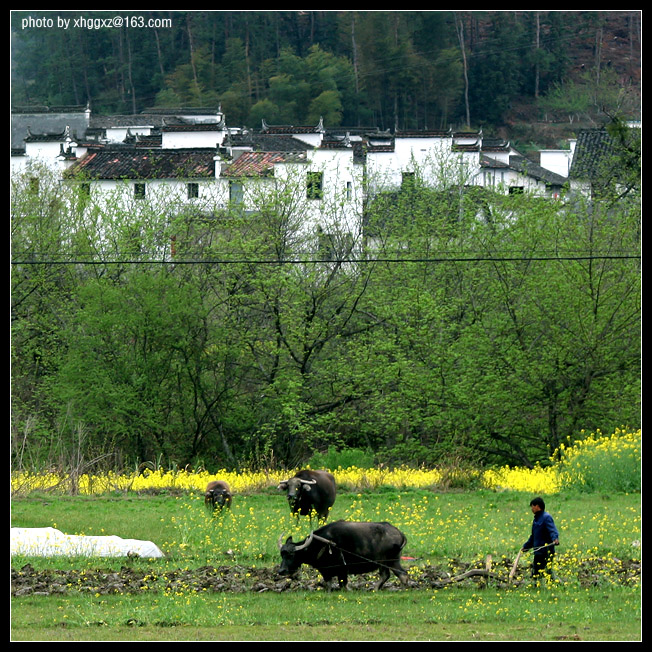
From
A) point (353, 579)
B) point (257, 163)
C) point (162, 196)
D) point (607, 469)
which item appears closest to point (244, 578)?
point (353, 579)

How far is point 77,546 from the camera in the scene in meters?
17.3

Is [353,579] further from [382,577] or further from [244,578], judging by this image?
[244,578]

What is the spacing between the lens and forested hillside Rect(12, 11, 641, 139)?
2175 inches

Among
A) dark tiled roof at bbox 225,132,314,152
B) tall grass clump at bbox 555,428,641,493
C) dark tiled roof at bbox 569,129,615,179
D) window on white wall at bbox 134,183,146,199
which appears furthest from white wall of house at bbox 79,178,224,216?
tall grass clump at bbox 555,428,641,493

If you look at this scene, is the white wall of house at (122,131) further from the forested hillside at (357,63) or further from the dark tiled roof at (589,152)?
the dark tiled roof at (589,152)

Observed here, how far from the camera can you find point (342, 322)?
36.2m

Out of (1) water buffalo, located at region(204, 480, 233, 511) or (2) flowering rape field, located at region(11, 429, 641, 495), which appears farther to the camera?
(2) flowering rape field, located at region(11, 429, 641, 495)

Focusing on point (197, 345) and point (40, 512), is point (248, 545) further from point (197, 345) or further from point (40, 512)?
point (197, 345)

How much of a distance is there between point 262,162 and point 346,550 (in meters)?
32.4

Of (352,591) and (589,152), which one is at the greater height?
(589,152)

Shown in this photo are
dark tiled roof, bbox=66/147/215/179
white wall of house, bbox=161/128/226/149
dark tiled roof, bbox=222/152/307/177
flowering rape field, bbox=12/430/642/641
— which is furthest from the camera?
white wall of house, bbox=161/128/226/149

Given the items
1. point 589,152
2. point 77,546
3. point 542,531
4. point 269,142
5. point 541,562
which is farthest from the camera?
point 589,152

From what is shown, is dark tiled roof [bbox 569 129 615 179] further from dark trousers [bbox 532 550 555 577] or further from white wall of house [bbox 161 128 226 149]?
dark trousers [bbox 532 550 555 577]

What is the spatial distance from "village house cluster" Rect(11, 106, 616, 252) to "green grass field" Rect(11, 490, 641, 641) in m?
19.3
